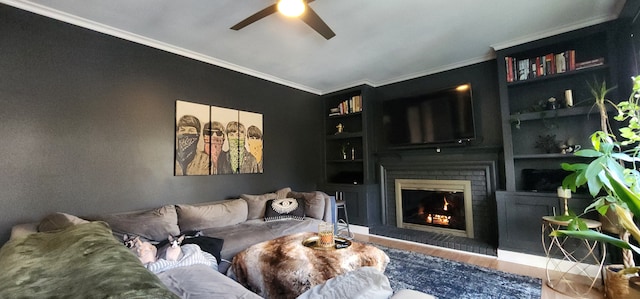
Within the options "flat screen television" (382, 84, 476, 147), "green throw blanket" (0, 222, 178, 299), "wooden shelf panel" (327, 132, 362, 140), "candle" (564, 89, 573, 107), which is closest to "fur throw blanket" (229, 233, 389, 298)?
"green throw blanket" (0, 222, 178, 299)

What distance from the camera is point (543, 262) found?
2.88m

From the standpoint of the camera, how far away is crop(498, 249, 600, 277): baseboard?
266cm

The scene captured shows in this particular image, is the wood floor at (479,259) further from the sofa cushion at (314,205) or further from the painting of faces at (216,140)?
the painting of faces at (216,140)

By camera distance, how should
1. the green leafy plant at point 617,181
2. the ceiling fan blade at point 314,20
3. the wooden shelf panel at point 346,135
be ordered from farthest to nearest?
the wooden shelf panel at point 346,135 → the ceiling fan blade at point 314,20 → the green leafy plant at point 617,181

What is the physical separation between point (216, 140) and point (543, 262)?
4061 mm

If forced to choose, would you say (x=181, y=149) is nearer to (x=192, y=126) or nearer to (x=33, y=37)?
(x=192, y=126)

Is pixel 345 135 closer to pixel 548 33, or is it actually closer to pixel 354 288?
pixel 548 33

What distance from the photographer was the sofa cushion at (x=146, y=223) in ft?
7.48

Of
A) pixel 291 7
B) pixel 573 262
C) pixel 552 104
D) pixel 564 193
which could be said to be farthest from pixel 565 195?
pixel 291 7

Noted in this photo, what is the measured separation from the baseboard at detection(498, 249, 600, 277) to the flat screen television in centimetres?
149

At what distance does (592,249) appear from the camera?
2.42 meters

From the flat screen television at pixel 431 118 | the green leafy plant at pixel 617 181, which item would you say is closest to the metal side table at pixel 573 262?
the green leafy plant at pixel 617 181

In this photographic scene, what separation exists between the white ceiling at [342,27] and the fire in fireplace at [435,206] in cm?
181

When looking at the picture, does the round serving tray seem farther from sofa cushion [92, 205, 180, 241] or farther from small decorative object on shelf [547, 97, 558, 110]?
small decorative object on shelf [547, 97, 558, 110]
